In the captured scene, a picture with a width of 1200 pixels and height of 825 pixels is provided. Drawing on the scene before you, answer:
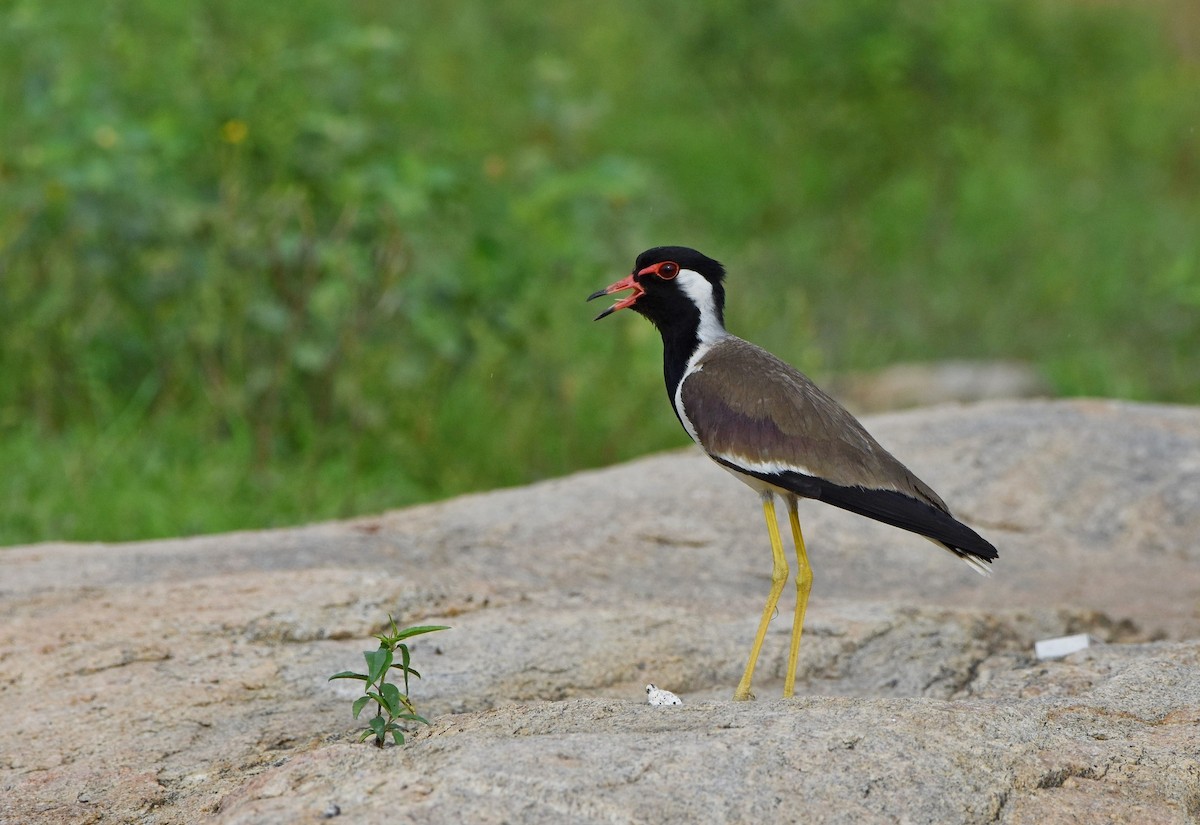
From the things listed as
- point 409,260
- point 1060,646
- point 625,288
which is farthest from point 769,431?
point 409,260

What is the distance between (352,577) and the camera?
4.12 m

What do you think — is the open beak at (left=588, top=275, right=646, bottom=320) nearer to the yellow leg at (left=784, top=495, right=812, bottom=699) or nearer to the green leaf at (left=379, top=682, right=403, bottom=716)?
the yellow leg at (left=784, top=495, right=812, bottom=699)

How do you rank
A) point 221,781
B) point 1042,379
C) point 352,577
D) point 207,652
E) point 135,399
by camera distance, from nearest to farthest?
point 221,781 < point 207,652 < point 352,577 < point 135,399 < point 1042,379

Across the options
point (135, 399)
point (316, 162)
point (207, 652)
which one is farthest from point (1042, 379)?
point (207, 652)

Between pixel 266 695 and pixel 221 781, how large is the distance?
1.47 feet

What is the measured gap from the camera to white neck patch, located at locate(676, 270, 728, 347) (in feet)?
13.5

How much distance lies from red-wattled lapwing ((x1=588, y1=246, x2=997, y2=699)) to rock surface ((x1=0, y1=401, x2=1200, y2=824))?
0.37m

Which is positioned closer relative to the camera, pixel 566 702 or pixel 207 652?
pixel 566 702

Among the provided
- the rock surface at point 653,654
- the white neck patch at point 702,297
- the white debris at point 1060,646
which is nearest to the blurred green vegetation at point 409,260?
the rock surface at point 653,654

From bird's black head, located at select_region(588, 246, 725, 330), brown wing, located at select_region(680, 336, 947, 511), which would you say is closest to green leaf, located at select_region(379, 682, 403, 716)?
brown wing, located at select_region(680, 336, 947, 511)

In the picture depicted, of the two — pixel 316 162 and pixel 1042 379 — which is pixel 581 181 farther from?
pixel 1042 379

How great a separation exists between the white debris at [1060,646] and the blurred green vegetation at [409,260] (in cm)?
227

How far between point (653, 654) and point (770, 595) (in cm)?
35

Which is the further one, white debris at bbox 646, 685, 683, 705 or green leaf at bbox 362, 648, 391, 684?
white debris at bbox 646, 685, 683, 705
